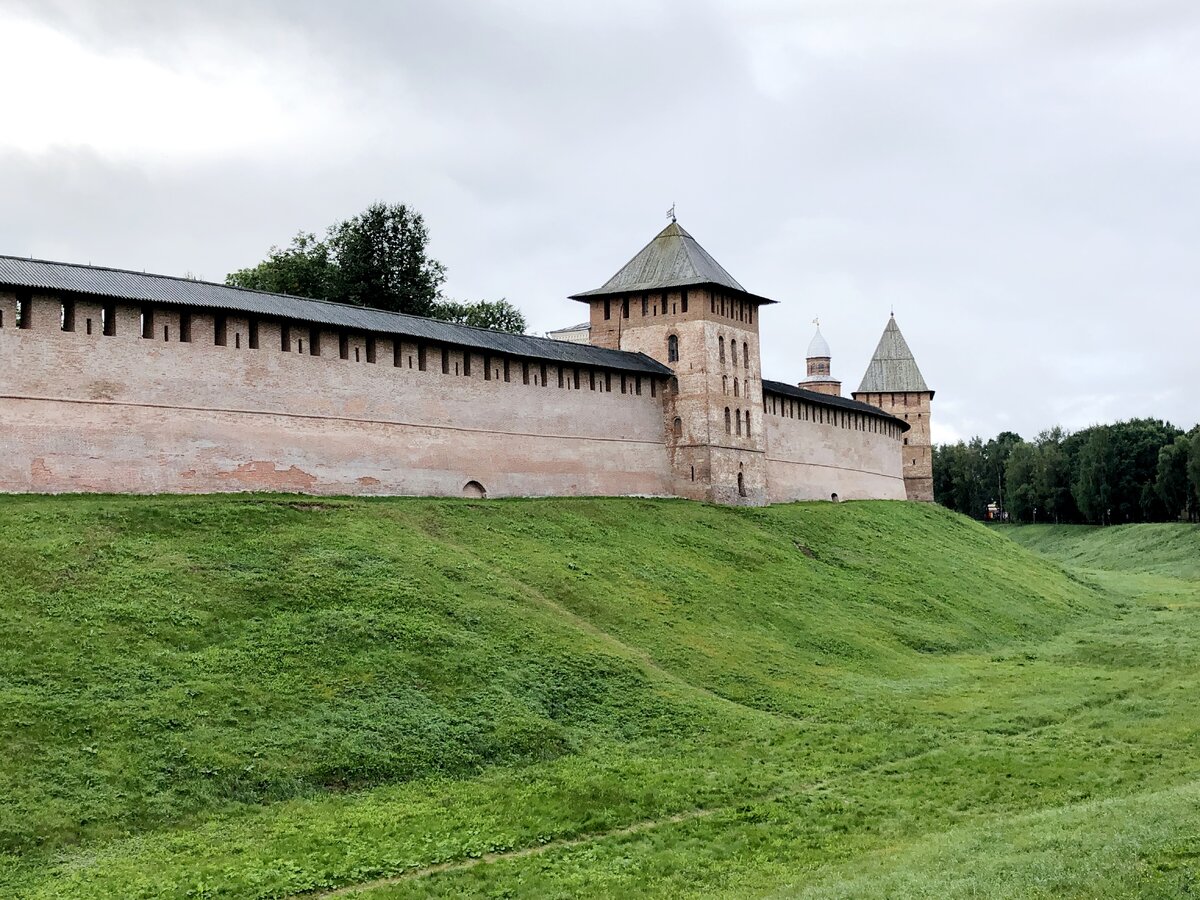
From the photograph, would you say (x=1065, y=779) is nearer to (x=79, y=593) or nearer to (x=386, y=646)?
(x=386, y=646)

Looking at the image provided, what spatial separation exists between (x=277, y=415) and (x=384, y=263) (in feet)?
80.1

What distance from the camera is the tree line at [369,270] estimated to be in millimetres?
52375

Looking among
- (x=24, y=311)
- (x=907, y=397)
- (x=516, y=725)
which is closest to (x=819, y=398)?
(x=907, y=397)

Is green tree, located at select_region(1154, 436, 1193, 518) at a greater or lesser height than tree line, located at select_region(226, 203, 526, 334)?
lesser

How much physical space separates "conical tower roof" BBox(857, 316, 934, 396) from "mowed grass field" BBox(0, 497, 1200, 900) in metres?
39.0

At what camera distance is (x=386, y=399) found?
32.0 metres

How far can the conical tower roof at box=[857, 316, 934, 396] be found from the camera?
2756 inches

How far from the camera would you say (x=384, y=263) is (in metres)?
52.9

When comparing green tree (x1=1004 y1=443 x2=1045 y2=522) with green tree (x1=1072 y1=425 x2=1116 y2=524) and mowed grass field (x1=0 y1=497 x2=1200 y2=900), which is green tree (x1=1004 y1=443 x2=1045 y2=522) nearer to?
green tree (x1=1072 y1=425 x2=1116 y2=524)

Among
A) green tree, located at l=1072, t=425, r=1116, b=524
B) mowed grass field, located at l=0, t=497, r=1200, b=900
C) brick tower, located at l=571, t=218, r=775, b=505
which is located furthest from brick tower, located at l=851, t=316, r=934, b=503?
mowed grass field, located at l=0, t=497, r=1200, b=900

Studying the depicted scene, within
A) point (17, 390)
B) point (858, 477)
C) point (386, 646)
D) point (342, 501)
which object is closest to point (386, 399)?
point (342, 501)

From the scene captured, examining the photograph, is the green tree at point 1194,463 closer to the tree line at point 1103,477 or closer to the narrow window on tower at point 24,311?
the tree line at point 1103,477

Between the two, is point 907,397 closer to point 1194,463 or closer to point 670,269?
point 1194,463

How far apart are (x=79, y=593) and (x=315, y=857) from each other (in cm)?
790
